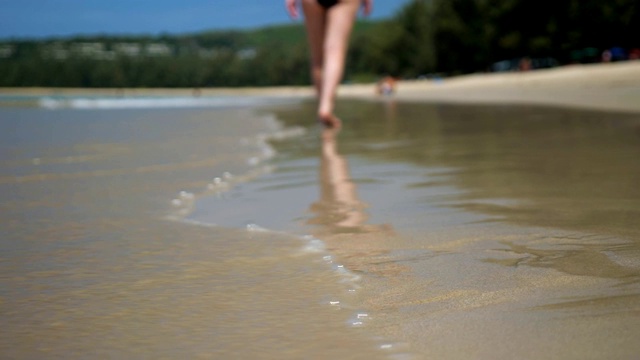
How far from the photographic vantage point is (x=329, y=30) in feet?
20.6

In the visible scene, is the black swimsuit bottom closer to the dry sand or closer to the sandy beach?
the sandy beach

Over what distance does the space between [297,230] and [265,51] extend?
417 ft

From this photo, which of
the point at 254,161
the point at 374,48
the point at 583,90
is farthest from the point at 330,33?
the point at 374,48

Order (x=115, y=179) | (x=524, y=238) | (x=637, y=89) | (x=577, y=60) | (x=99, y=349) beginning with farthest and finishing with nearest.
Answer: (x=577, y=60) → (x=637, y=89) → (x=115, y=179) → (x=524, y=238) → (x=99, y=349)

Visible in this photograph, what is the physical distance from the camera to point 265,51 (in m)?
128

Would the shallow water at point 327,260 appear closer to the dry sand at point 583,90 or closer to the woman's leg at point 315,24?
the woman's leg at point 315,24

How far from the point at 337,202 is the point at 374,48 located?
84708 mm

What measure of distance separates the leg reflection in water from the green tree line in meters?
39.6

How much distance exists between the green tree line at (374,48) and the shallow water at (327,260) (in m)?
40.1

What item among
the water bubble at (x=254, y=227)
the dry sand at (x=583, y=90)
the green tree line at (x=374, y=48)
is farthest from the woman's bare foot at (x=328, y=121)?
the green tree line at (x=374, y=48)

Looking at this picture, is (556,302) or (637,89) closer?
(556,302)

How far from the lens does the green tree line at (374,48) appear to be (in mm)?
45125

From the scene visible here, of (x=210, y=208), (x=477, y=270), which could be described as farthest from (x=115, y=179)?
(x=477, y=270)

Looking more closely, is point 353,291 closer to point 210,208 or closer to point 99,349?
point 99,349
